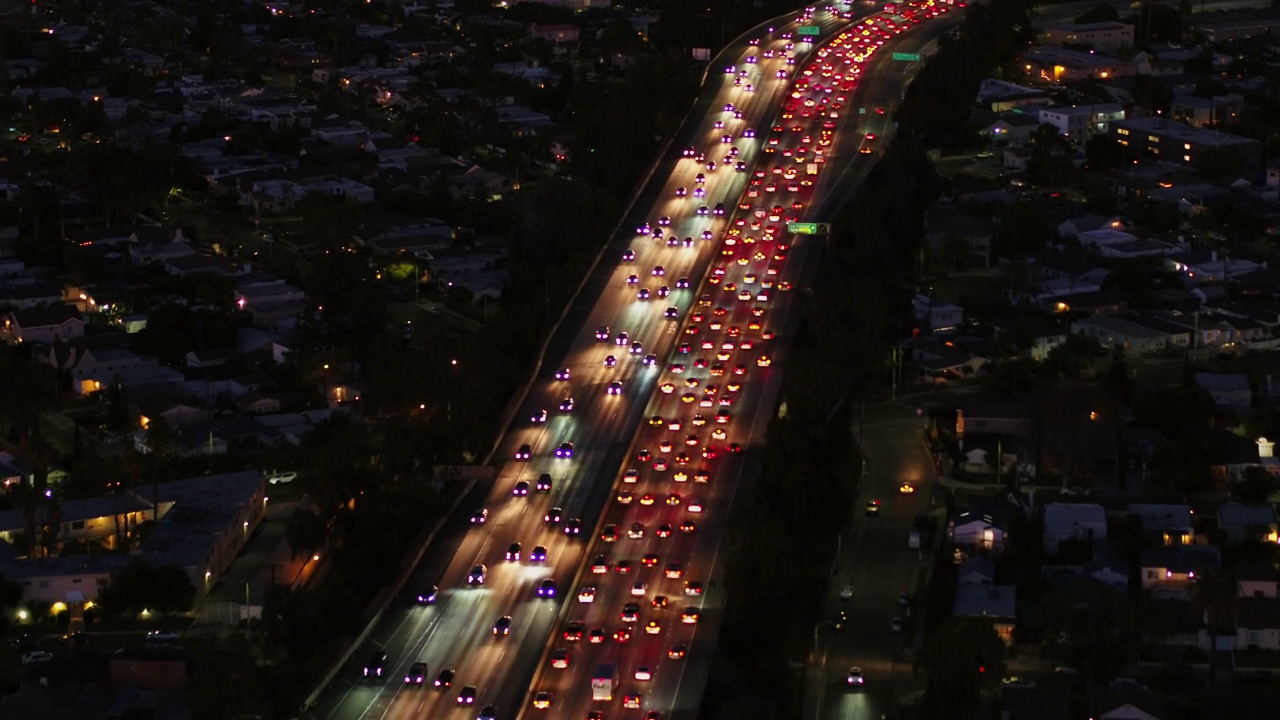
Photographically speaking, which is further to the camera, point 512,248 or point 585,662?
point 512,248

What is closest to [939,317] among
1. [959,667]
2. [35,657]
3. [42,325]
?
[959,667]

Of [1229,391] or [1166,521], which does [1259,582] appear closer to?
[1166,521]

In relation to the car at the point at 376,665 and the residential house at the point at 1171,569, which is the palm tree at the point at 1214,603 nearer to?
the residential house at the point at 1171,569

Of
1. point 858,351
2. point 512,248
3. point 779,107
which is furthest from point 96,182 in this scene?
point 858,351

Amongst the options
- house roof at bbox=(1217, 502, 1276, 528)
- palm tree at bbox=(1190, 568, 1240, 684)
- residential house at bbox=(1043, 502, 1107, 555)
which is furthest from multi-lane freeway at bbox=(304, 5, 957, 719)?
house roof at bbox=(1217, 502, 1276, 528)

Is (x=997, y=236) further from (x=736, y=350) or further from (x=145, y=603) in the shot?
(x=145, y=603)

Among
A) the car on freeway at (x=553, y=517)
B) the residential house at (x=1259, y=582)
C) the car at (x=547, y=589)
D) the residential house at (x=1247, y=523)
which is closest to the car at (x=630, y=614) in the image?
the car at (x=547, y=589)
